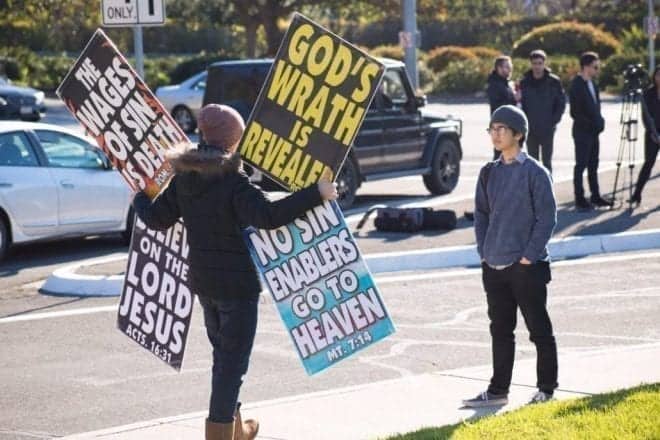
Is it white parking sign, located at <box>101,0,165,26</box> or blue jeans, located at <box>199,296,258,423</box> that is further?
white parking sign, located at <box>101,0,165,26</box>

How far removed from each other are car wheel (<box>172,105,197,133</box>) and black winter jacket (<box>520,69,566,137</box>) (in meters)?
17.9

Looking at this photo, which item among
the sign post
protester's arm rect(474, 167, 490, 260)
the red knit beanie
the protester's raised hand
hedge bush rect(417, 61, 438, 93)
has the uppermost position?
the sign post

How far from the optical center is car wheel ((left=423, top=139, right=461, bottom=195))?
64.7ft

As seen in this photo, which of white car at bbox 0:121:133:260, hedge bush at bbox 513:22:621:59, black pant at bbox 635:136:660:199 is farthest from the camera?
hedge bush at bbox 513:22:621:59

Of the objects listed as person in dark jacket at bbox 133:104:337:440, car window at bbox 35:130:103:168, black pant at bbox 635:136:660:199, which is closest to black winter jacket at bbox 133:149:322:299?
person in dark jacket at bbox 133:104:337:440

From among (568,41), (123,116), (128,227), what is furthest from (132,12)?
(568,41)

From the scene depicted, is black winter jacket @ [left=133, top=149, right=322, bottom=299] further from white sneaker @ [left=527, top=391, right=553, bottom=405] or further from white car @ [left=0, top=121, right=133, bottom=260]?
white car @ [left=0, top=121, right=133, bottom=260]

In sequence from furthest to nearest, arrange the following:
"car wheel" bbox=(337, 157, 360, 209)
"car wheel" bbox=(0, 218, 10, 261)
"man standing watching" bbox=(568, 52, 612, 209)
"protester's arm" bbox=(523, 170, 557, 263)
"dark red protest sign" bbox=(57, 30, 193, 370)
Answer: "car wheel" bbox=(337, 157, 360, 209) < "man standing watching" bbox=(568, 52, 612, 209) < "car wheel" bbox=(0, 218, 10, 261) < "protester's arm" bbox=(523, 170, 557, 263) < "dark red protest sign" bbox=(57, 30, 193, 370)

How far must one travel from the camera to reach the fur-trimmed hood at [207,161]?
6488 mm

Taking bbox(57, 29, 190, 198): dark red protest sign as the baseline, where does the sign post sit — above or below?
above

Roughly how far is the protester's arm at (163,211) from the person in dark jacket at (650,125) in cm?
1065

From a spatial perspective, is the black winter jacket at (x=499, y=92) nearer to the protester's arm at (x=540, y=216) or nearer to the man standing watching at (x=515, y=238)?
the man standing watching at (x=515, y=238)

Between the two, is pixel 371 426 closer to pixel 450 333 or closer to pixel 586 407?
pixel 586 407

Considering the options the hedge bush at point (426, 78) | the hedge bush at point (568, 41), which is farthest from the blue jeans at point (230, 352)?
the hedge bush at point (568, 41)
